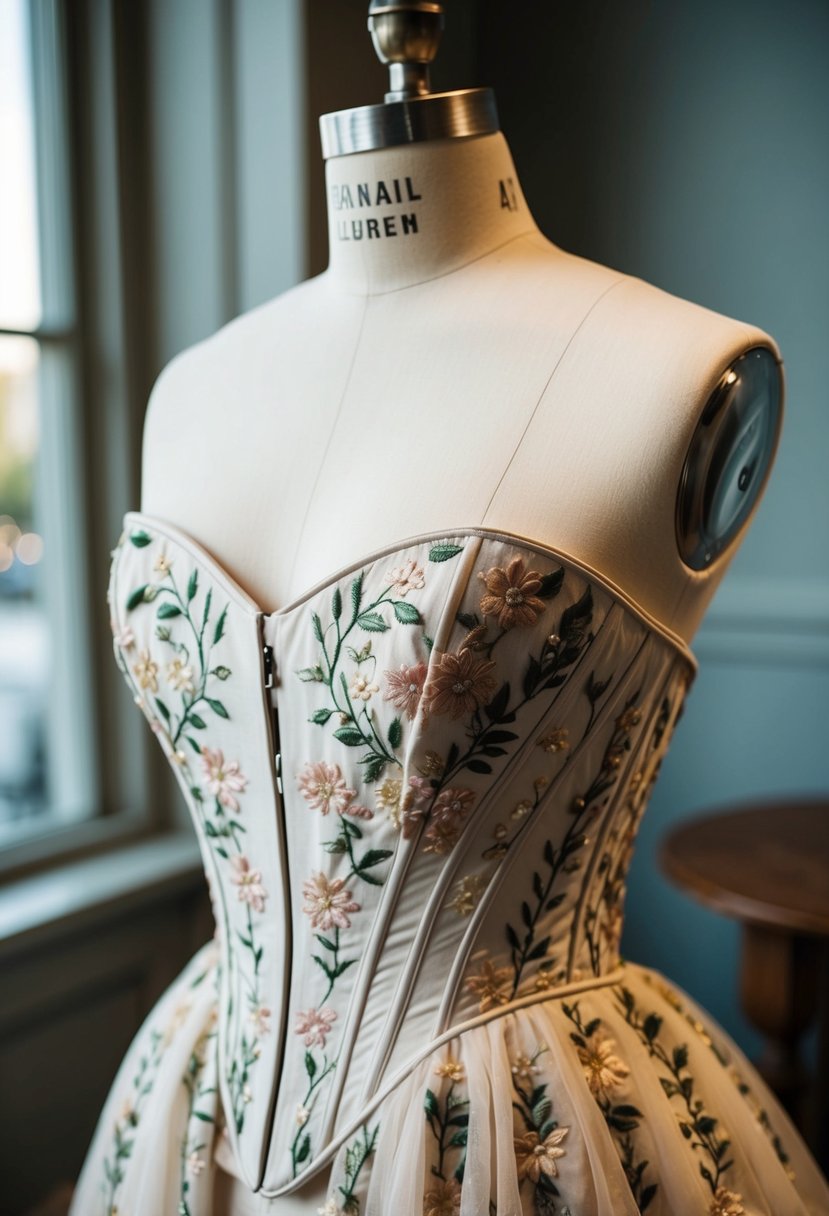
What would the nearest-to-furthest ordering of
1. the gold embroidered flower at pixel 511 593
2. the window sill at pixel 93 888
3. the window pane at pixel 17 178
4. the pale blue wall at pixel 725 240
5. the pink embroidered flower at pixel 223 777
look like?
the gold embroidered flower at pixel 511 593 → the pink embroidered flower at pixel 223 777 → the window sill at pixel 93 888 → the window pane at pixel 17 178 → the pale blue wall at pixel 725 240

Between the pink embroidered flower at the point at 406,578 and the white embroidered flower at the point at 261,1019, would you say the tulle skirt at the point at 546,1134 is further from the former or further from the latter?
the pink embroidered flower at the point at 406,578

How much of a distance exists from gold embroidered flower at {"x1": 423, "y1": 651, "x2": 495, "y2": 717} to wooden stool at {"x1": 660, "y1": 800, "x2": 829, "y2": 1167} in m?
0.92

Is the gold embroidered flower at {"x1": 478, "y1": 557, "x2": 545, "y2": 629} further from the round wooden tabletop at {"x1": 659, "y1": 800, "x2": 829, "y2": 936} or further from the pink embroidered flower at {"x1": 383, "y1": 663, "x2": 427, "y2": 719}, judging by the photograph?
the round wooden tabletop at {"x1": 659, "y1": 800, "x2": 829, "y2": 936}

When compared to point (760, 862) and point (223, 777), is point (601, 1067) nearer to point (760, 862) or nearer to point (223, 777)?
point (223, 777)

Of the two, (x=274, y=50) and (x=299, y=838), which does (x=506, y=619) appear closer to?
(x=299, y=838)

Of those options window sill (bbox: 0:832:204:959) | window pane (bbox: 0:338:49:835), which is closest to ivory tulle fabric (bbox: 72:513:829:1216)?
window sill (bbox: 0:832:204:959)

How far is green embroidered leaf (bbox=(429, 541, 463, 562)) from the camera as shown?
0.67m

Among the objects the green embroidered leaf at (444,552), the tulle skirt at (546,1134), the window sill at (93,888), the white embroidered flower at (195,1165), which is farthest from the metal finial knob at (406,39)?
the window sill at (93,888)

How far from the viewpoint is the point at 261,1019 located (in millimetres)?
775

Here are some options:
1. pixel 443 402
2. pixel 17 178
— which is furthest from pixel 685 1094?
pixel 17 178

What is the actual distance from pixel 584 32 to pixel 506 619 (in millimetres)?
1324

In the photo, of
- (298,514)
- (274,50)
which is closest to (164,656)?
(298,514)

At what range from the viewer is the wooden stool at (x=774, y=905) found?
145 cm

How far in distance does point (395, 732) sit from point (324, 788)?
0.07 metres
